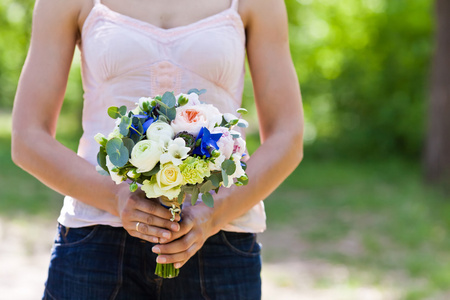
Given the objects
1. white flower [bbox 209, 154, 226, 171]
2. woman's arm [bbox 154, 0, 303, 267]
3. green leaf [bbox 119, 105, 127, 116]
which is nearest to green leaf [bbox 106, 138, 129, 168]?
green leaf [bbox 119, 105, 127, 116]

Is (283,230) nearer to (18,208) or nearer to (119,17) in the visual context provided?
(18,208)

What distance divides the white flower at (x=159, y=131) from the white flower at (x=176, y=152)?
28mm

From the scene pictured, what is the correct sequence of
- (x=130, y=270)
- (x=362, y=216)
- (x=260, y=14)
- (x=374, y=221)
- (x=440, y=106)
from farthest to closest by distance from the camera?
(x=440, y=106) → (x=362, y=216) → (x=374, y=221) → (x=260, y=14) → (x=130, y=270)

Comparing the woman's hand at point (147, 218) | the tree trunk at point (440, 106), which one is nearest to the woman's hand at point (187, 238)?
the woman's hand at point (147, 218)

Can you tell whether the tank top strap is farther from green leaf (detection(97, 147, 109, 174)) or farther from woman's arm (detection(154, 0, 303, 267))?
green leaf (detection(97, 147, 109, 174))

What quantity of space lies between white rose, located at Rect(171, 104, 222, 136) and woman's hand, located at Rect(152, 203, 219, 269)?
277 mm

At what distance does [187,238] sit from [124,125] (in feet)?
1.27

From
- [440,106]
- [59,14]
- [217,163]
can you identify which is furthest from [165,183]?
[440,106]

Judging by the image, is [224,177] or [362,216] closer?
[224,177]

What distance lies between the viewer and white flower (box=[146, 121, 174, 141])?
5.45ft

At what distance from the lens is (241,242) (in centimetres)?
209

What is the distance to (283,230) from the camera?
26.7 feet

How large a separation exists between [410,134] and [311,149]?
2.30 m

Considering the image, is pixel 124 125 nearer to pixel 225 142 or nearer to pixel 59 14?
pixel 225 142
